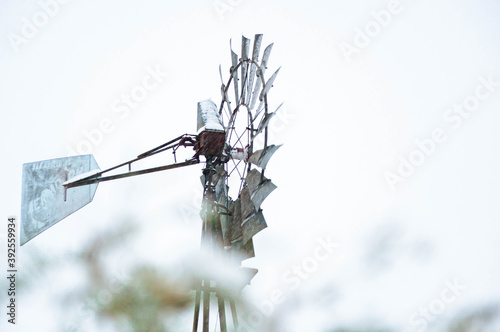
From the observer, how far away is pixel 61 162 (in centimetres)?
477

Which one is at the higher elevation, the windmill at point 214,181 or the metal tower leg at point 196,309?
the windmill at point 214,181

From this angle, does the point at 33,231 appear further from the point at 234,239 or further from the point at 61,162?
the point at 234,239

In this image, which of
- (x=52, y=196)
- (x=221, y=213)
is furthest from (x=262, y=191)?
(x=52, y=196)

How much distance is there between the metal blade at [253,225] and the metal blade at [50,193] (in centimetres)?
161

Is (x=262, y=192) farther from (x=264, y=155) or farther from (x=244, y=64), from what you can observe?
(x=244, y=64)

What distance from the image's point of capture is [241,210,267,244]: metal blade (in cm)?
402

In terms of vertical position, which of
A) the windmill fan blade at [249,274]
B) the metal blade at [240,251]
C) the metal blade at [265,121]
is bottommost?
the windmill fan blade at [249,274]

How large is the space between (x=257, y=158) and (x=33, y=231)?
6.52 feet

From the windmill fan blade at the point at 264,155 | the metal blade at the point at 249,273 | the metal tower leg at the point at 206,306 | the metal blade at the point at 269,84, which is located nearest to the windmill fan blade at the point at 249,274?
the metal blade at the point at 249,273

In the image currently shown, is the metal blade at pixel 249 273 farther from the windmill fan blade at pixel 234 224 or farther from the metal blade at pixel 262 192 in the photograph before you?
the metal blade at pixel 262 192

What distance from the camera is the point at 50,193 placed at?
4.62 m

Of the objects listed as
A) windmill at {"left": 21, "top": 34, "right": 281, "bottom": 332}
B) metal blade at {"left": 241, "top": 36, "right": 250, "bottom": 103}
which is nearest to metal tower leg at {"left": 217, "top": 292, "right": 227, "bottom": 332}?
windmill at {"left": 21, "top": 34, "right": 281, "bottom": 332}

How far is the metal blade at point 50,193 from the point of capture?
439 cm

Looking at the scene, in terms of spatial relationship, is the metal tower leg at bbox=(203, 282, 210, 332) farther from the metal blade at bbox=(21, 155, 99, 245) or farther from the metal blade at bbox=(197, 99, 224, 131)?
the metal blade at bbox=(21, 155, 99, 245)
